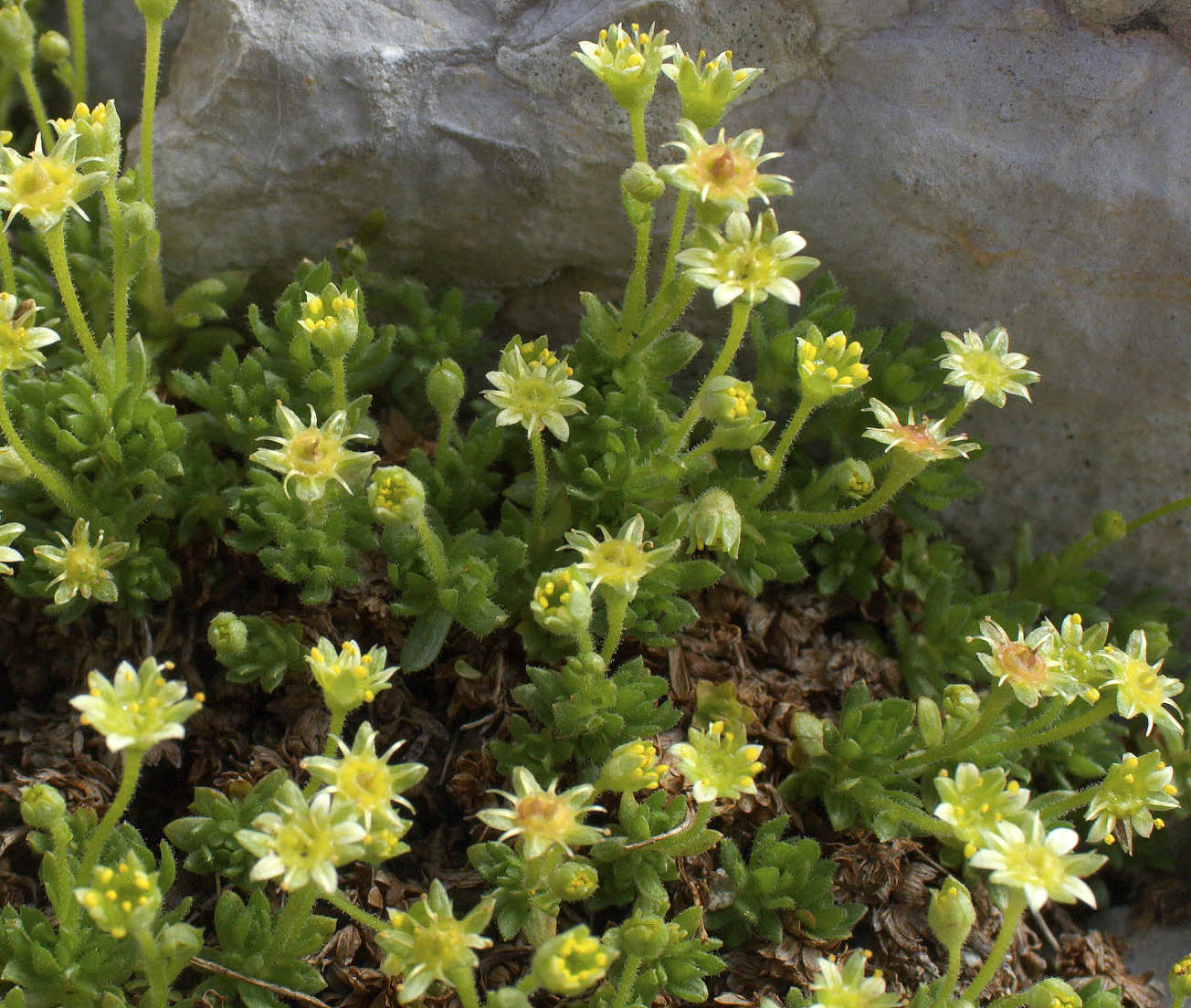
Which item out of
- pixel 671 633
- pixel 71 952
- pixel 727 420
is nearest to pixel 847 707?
pixel 671 633

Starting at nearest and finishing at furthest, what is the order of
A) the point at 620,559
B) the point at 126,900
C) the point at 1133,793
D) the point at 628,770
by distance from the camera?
1. the point at 126,900
2. the point at 628,770
3. the point at 620,559
4. the point at 1133,793

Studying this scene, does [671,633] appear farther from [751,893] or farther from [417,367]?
[417,367]

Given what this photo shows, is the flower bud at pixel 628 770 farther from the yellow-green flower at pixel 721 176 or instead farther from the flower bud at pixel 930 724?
the yellow-green flower at pixel 721 176

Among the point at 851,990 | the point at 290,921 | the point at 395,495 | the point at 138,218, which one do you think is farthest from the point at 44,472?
the point at 851,990

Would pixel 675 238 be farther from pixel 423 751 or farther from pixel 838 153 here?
pixel 423 751

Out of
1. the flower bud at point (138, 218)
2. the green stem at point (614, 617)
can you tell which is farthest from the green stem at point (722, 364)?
the flower bud at point (138, 218)

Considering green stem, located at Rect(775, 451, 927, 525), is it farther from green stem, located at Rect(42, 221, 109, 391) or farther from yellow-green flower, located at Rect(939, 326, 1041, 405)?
green stem, located at Rect(42, 221, 109, 391)
